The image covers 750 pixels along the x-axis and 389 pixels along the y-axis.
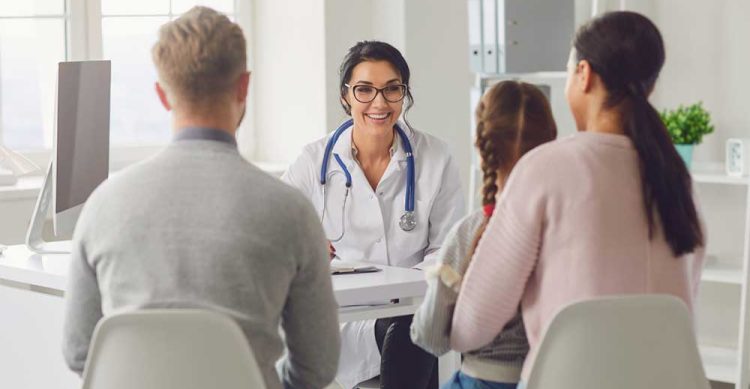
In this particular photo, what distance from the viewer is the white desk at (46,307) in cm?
259

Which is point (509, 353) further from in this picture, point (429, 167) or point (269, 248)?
point (429, 167)

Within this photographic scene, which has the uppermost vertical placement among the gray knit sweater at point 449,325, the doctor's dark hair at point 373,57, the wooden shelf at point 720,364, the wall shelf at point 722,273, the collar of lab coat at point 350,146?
the doctor's dark hair at point 373,57

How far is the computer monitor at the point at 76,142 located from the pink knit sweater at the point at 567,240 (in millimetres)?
1392

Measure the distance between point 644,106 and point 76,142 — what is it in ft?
5.18

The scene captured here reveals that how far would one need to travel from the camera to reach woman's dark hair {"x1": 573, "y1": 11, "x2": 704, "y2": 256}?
189 centimetres

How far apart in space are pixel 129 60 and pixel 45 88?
0.38 m

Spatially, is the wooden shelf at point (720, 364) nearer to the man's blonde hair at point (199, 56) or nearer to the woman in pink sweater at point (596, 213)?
the woman in pink sweater at point (596, 213)

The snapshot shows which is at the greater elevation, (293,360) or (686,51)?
(686,51)

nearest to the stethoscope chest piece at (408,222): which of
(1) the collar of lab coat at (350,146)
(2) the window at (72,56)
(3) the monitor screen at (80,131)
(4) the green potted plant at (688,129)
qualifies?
(1) the collar of lab coat at (350,146)

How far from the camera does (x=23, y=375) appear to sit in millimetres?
3035

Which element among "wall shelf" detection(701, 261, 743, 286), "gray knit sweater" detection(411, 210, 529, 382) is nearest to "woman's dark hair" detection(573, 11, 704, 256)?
"gray knit sweater" detection(411, 210, 529, 382)

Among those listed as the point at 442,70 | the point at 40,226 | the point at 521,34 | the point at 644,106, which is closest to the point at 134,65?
the point at 442,70

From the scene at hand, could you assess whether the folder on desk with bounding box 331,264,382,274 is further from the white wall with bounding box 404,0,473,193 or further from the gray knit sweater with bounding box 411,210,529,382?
the white wall with bounding box 404,0,473,193

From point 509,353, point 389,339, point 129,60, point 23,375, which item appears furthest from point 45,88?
point 509,353
